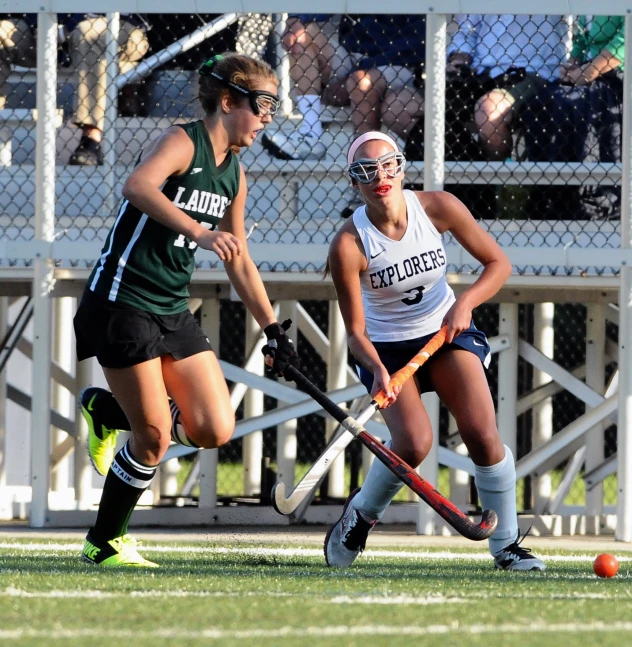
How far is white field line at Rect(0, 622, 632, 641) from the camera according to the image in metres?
3.20

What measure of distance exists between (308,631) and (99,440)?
2.69m

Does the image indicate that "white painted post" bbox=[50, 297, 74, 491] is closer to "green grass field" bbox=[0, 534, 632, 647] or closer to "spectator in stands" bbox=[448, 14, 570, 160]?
"spectator in stands" bbox=[448, 14, 570, 160]

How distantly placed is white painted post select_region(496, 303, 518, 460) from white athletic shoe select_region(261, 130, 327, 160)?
1649 millimetres

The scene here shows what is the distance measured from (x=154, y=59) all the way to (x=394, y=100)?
1.73 metres

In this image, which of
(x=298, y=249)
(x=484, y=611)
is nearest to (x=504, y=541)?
(x=484, y=611)

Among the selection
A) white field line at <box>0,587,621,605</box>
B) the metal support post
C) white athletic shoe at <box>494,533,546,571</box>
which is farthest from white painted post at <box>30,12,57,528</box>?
white field line at <box>0,587,621,605</box>

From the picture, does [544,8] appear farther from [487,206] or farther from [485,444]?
[485,444]

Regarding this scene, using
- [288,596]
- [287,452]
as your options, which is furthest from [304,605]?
[287,452]

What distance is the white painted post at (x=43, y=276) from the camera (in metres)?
8.45

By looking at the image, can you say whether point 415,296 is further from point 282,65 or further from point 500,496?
point 282,65

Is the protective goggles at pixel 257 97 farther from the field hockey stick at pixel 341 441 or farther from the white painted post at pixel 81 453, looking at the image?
the white painted post at pixel 81 453

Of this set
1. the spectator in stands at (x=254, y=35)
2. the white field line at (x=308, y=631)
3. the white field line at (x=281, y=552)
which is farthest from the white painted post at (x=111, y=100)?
the white field line at (x=308, y=631)

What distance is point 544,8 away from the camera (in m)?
8.16

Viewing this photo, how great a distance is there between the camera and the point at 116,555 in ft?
16.7
